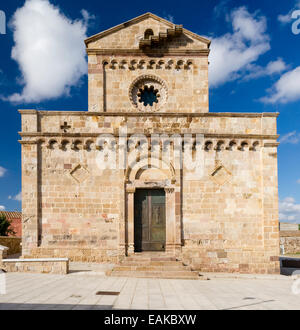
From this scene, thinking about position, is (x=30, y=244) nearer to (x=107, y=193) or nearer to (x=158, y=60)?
(x=107, y=193)

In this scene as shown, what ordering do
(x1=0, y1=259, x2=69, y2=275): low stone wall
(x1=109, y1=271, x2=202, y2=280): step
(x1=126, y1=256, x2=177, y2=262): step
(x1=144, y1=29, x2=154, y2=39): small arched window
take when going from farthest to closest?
(x1=144, y1=29, x2=154, y2=39): small arched window
(x1=126, y1=256, x2=177, y2=262): step
(x1=0, y1=259, x2=69, y2=275): low stone wall
(x1=109, y1=271, x2=202, y2=280): step

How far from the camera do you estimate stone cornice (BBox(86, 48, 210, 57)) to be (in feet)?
48.2

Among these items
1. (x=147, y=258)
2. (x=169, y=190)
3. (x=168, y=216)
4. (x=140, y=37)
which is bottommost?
(x=147, y=258)

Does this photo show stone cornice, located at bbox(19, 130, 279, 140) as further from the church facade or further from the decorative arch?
the decorative arch

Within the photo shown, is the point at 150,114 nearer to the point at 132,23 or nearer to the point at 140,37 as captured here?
the point at 140,37

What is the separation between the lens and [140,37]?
14844 millimetres

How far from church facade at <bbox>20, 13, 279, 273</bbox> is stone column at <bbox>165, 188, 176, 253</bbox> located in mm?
42

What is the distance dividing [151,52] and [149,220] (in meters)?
8.47

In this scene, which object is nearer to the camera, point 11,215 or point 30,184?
point 30,184

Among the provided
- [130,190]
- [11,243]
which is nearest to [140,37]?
[130,190]

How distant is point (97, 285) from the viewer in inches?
350

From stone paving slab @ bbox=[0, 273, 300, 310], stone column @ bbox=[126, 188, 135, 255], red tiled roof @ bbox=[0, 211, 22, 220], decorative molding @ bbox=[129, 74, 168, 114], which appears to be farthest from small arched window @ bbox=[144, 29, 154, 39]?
red tiled roof @ bbox=[0, 211, 22, 220]

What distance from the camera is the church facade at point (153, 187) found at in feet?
40.0

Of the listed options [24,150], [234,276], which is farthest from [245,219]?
[24,150]
